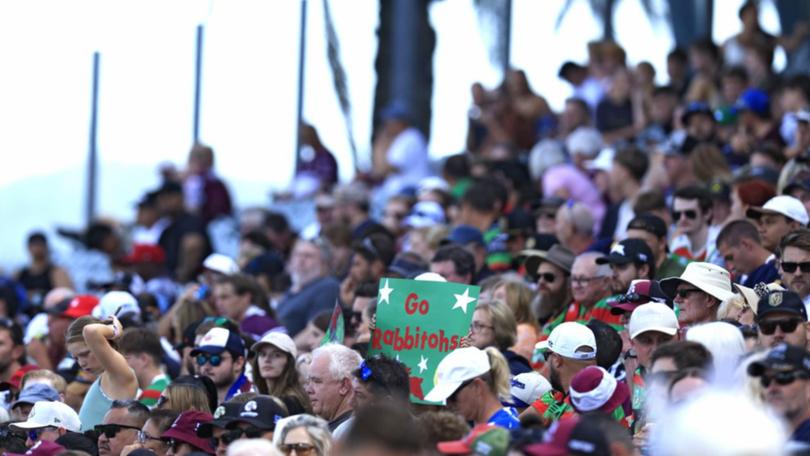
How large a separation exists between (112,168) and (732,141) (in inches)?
401

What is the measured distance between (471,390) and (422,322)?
5.06 ft

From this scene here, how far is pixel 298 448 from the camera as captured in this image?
7793 millimetres

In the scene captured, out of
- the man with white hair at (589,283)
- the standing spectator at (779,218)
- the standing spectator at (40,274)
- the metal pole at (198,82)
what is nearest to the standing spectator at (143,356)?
the man with white hair at (589,283)

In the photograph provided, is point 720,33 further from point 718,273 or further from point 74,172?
point 718,273

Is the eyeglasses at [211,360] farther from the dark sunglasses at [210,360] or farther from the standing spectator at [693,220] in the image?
the standing spectator at [693,220]

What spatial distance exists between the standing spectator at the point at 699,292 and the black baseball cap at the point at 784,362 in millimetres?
2427

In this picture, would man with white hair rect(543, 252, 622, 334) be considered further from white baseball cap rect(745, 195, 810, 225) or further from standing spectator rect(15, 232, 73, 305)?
standing spectator rect(15, 232, 73, 305)

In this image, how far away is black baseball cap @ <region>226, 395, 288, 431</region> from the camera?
8.33 m

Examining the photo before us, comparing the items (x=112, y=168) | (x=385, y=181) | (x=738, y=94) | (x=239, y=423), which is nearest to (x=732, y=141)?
(x=738, y=94)

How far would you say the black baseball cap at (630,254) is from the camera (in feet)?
35.1

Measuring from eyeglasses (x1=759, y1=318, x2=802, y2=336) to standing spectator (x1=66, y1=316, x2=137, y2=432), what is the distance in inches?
154

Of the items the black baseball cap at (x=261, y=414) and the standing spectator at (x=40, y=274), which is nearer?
the black baseball cap at (x=261, y=414)

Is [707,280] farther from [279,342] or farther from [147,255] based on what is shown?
[147,255]

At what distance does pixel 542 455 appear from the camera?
597cm
